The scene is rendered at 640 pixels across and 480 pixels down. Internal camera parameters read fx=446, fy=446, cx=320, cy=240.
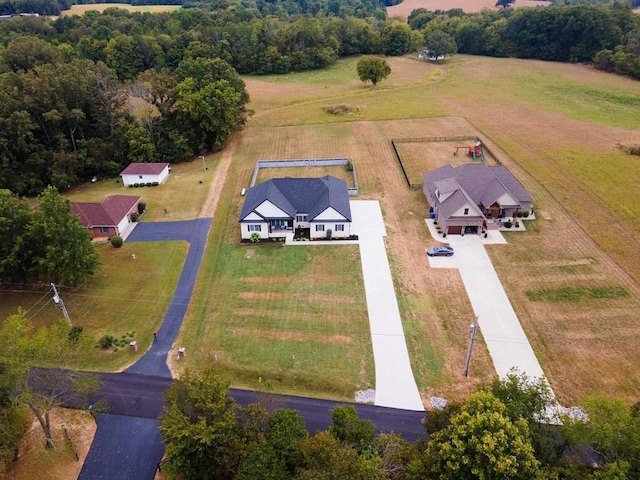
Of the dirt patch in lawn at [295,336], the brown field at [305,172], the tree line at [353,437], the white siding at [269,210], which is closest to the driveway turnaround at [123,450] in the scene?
the tree line at [353,437]

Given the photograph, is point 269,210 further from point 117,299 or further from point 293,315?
point 117,299

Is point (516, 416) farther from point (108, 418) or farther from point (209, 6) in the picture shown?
point (209, 6)

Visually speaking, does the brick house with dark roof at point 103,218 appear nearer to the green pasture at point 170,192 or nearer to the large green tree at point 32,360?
the green pasture at point 170,192

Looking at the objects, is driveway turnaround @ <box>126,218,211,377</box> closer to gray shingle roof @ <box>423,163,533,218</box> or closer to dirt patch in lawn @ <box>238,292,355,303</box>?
dirt patch in lawn @ <box>238,292,355,303</box>


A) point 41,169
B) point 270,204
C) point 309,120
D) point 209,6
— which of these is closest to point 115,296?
point 270,204

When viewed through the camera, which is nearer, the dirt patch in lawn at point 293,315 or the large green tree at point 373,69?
the dirt patch in lawn at point 293,315
